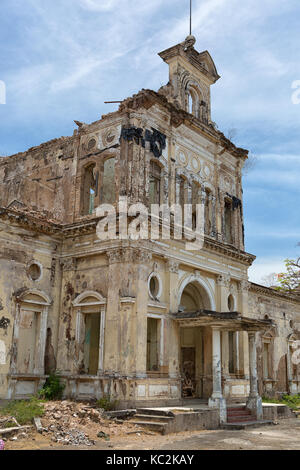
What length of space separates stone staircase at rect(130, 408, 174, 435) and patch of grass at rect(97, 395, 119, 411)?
90 cm

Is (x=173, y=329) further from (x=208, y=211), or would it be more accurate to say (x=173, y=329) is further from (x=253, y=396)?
(x=208, y=211)

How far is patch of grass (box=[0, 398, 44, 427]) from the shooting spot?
1280 centimetres

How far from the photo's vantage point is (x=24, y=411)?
1334 centimetres

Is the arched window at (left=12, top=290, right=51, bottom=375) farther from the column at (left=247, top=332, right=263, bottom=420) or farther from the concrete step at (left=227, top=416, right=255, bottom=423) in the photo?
the column at (left=247, top=332, right=263, bottom=420)

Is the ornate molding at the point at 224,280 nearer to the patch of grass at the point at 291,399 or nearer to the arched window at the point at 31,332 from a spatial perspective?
the arched window at the point at 31,332

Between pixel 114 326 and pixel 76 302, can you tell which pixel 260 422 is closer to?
pixel 114 326

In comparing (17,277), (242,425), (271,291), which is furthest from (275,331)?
(17,277)

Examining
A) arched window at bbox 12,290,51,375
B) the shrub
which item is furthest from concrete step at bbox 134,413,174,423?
arched window at bbox 12,290,51,375

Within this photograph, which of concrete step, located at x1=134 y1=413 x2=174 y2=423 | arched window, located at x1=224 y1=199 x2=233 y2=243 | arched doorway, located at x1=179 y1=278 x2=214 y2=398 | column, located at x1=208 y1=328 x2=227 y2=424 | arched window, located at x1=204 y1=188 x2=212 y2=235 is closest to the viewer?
concrete step, located at x1=134 y1=413 x2=174 y2=423

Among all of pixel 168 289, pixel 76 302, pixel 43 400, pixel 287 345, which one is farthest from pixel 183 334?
pixel 287 345

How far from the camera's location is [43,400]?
15.8 meters

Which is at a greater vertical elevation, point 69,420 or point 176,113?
point 176,113

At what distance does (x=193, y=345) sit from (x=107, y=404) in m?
6.61

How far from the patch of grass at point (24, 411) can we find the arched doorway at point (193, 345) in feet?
24.8
